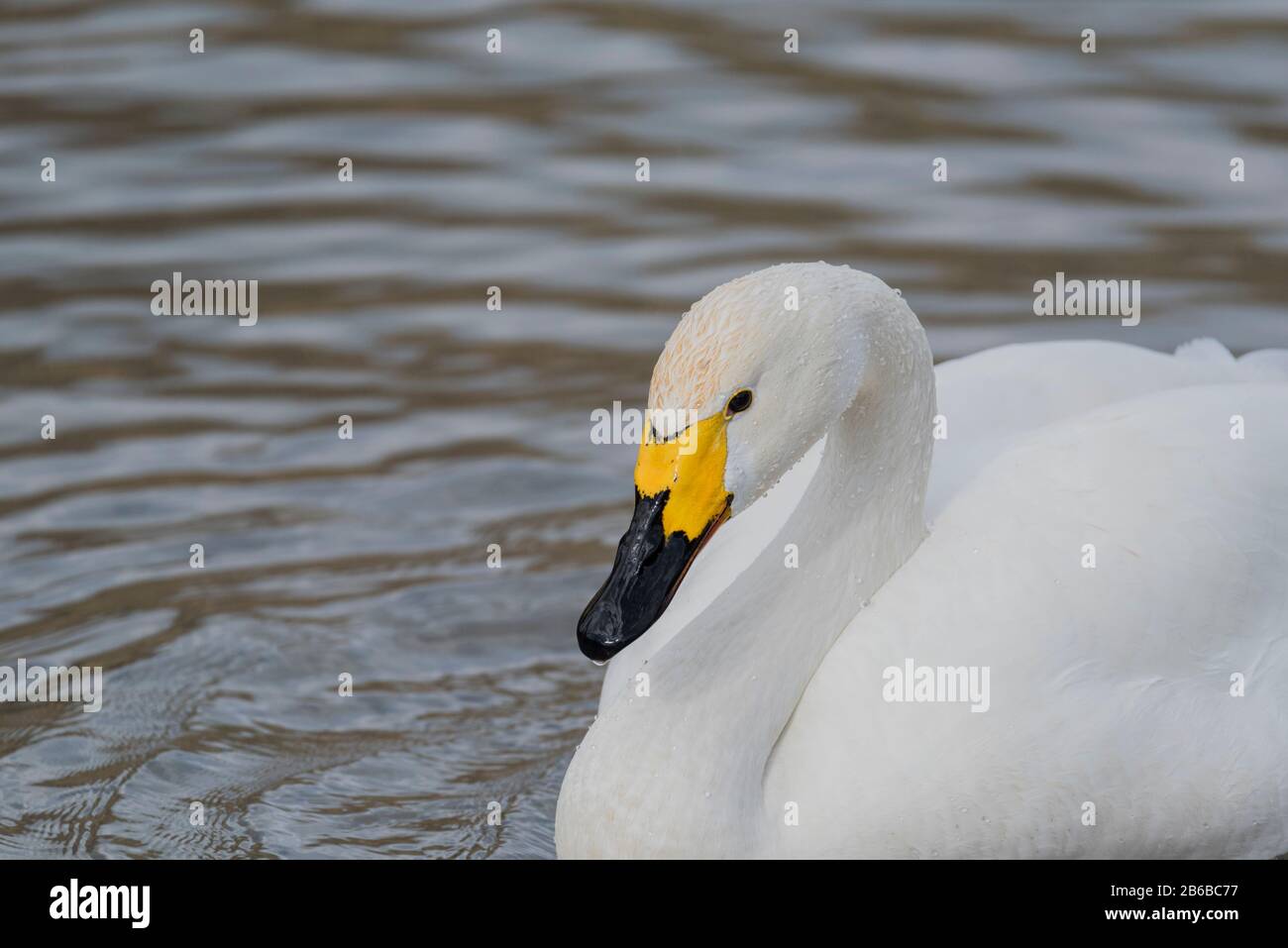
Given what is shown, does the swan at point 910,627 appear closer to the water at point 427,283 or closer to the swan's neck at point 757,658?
the swan's neck at point 757,658

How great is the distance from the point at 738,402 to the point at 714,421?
82 mm

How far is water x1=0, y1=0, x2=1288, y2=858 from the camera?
618 cm

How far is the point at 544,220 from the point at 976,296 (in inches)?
81.9

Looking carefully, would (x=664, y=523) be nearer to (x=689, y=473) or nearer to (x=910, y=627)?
(x=689, y=473)

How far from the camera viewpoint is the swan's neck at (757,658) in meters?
4.84

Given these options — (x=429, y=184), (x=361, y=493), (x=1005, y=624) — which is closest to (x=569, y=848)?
(x=1005, y=624)

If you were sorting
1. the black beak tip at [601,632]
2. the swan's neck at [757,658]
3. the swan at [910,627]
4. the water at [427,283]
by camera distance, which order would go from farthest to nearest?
the water at [427,283]
the swan's neck at [757,658]
the swan at [910,627]
the black beak tip at [601,632]

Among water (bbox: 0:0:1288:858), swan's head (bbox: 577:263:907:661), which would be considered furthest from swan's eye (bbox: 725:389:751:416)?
water (bbox: 0:0:1288:858)

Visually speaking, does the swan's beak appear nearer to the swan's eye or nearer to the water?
the swan's eye

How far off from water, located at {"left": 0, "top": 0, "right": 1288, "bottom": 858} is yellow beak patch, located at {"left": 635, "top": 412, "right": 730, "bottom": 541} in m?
1.35

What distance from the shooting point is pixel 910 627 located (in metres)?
4.95

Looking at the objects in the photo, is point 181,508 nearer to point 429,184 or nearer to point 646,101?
point 429,184

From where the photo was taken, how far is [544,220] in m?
10.0

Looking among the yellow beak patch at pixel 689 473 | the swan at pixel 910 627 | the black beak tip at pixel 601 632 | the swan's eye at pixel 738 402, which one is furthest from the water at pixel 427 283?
the swan's eye at pixel 738 402
